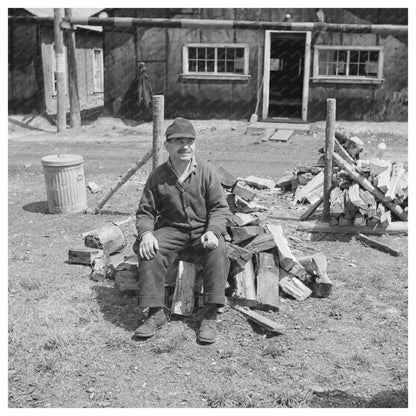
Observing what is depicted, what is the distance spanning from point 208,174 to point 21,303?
2.18 metres

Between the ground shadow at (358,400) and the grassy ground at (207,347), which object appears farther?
the grassy ground at (207,347)

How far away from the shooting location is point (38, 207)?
8711mm

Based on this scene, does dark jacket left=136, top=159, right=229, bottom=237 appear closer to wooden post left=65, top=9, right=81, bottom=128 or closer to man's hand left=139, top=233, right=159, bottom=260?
man's hand left=139, top=233, right=159, bottom=260

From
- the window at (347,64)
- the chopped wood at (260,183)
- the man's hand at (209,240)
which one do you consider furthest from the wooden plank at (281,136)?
the man's hand at (209,240)

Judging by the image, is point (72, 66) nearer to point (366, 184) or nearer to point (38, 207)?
point (38, 207)

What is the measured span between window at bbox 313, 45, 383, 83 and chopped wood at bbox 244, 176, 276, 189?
27.6ft

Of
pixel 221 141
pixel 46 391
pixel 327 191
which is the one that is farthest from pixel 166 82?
pixel 46 391

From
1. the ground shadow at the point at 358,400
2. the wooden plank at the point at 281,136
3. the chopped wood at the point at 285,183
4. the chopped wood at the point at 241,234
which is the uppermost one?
the wooden plank at the point at 281,136

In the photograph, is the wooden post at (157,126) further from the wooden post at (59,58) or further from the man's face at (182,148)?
the wooden post at (59,58)

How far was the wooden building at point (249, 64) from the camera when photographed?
54.3 feet

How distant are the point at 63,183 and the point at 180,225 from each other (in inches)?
155

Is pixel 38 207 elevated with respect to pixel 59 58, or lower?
lower

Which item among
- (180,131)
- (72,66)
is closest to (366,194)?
(180,131)

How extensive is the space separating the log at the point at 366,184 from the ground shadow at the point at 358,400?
3.72 metres
